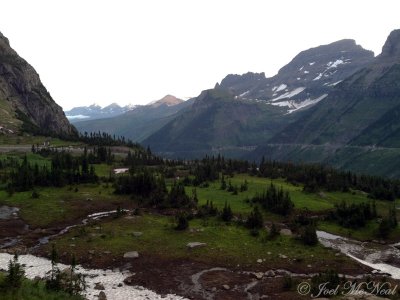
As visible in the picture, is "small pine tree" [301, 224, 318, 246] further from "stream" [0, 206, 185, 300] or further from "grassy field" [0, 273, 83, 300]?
"grassy field" [0, 273, 83, 300]

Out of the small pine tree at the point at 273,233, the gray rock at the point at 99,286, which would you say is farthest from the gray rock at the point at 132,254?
the small pine tree at the point at 273,233

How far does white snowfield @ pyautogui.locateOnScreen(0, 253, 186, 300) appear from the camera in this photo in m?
48.6

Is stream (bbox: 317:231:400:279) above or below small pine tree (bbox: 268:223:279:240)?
below

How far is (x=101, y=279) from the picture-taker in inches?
2122

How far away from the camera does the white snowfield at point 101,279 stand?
48.6 metres

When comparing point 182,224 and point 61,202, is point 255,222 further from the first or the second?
point 61,202

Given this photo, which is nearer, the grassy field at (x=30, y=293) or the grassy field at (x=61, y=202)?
the grassy field at (x=30, y=293)

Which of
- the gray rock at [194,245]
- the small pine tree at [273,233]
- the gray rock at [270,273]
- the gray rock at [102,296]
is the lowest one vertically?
the gray rock at [270,273]

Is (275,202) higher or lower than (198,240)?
higher

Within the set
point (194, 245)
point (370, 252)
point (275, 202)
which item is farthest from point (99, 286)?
point (275, 202)

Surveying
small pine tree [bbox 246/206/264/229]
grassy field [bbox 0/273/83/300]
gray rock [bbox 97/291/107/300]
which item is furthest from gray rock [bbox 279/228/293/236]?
grassy field [bbox 0/273/83/300]

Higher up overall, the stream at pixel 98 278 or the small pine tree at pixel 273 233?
the small pine tree at pixel 273 233

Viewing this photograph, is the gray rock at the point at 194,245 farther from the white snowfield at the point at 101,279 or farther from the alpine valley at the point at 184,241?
the white snowfield at the point at 101,279

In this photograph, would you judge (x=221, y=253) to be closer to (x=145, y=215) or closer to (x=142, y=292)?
(x=142, y=292)
